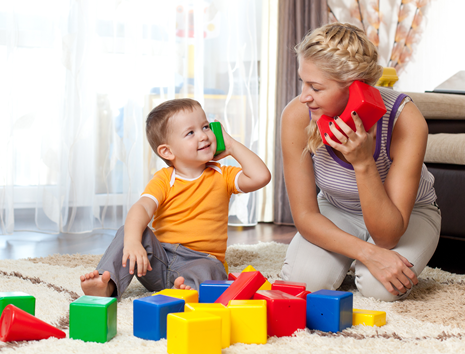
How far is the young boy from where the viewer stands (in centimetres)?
113

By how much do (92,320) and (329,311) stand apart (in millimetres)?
416

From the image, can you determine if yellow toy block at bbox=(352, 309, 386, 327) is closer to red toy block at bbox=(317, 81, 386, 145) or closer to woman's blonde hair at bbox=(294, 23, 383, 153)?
red toy block at bbox=(317, 81, 386, 145)

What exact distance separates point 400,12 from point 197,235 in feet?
7.69

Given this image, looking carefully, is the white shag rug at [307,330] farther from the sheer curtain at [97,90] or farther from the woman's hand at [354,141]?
the sheer curtain at [97,90]

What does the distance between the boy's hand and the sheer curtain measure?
124 cm

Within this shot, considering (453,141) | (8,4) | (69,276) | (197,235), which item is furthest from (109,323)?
(8,4)

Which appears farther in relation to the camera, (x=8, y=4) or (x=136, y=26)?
(x=136, y=26)

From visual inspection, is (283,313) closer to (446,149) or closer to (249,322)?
(249,322)

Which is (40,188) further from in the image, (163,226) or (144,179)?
(163,226)

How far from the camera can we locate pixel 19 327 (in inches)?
29.6

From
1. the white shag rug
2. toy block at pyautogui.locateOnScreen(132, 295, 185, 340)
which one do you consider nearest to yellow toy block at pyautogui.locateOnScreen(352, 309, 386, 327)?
the white shag rug

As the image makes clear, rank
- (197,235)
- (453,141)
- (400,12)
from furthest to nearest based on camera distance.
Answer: (400,12), (453,141), (197,235)

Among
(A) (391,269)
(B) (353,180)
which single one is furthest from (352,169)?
(A) (391,269)

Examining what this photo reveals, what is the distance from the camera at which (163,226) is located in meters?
1.21
